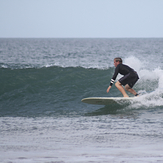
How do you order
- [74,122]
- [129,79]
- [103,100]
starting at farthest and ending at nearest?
[103,100], [129,79], [74,122]

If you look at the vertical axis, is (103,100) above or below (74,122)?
above

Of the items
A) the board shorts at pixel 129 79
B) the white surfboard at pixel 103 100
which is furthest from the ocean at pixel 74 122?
the board shorts at pixel 129 79

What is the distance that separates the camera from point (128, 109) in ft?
26.8

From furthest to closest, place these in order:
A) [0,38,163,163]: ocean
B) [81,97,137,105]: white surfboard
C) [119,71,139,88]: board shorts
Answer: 1. [81,97,137,105]: white surfboard
2. [119,71,139,88]: board shorts
3. [0,38,163,163]: ocean

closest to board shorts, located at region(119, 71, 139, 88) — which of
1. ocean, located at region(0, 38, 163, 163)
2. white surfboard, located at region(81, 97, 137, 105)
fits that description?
white surfboard, located at region(81, 97, 137, 105)

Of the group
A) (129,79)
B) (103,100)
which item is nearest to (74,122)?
(103,100)

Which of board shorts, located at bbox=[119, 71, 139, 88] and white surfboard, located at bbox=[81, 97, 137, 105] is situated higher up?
board shorts, located at bbox=[119, 71, 139, 88]

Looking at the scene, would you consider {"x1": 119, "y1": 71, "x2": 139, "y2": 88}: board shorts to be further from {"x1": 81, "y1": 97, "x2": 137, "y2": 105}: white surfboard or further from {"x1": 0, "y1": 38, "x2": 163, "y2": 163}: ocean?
{"x1": 0, "y1": 38, "x2": 163, "y2": 163}: ocean

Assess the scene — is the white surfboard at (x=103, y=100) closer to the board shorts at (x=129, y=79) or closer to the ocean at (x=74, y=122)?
the ocean at (x=74, y=122)

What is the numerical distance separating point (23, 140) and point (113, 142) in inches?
67.4

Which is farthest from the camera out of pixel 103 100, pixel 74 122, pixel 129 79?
pixel 103 100

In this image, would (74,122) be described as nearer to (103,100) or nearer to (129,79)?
(103,100)

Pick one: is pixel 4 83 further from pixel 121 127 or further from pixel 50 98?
pixel 121 127

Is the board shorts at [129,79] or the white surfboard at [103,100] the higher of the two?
the board shorts at [129,79]
